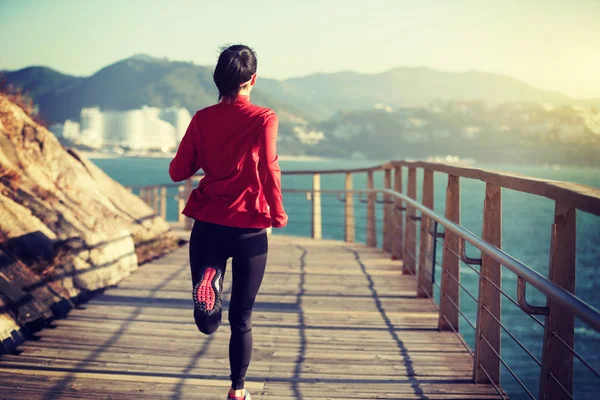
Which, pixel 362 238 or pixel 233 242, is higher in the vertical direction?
pixel 233 242

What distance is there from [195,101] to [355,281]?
152550 millimetres

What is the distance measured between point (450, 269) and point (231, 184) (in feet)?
6.75

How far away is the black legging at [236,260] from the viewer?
230cm

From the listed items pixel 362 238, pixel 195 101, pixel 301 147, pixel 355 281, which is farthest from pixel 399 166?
pixel 301 147

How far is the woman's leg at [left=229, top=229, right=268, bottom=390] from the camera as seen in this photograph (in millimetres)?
2312

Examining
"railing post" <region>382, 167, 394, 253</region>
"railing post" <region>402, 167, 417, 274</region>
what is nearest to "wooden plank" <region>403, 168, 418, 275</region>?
"railing post" <region>402, 167, 417, 274</region>

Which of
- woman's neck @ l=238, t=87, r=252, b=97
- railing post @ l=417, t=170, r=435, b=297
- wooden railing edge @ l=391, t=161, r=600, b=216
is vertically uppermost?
woman's neck @ l=238, t=87, r=252, b=97

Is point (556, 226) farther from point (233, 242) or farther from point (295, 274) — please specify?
point (295, 274)

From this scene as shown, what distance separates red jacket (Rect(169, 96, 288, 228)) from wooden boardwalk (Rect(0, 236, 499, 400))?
1.10 m

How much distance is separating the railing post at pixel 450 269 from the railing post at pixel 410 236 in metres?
1.60

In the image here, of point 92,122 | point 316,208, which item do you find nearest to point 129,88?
point 92,122

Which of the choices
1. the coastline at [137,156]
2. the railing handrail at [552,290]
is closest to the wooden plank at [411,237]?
the railing handrail at [552,290]

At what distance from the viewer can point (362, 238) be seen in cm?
7238

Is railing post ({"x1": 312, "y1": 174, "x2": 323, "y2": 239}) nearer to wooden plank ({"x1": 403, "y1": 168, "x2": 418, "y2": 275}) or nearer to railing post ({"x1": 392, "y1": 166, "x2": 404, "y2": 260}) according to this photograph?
railing post ({"x1": 392, "y1": 166, "x2": 404, "y2": 260})
